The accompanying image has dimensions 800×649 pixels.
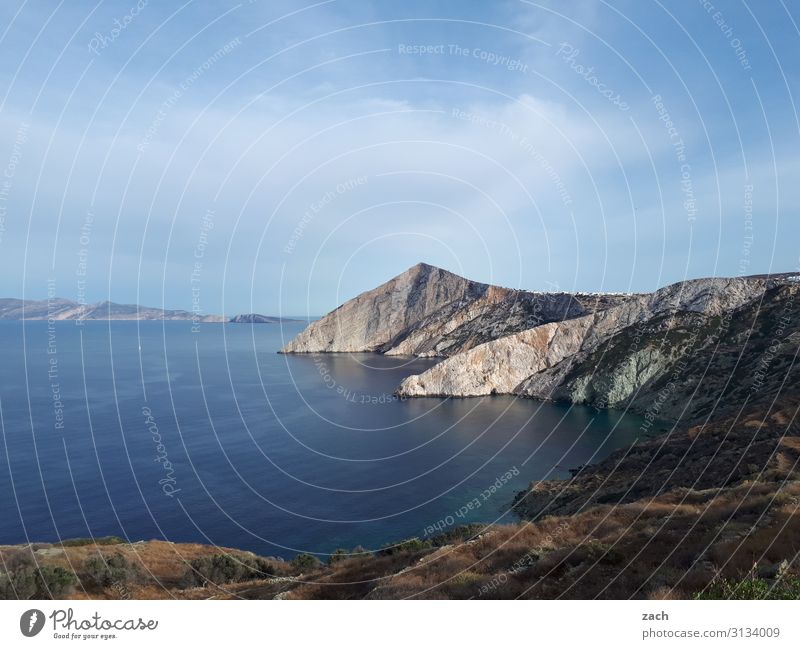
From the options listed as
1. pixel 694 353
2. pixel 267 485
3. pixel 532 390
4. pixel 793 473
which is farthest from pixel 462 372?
pixel 793 473

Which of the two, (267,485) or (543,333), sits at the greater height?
(543,333)

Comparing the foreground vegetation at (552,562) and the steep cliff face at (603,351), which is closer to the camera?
the foreground vegetation at (552,562)

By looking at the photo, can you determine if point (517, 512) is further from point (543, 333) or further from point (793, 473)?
point (543, 333)

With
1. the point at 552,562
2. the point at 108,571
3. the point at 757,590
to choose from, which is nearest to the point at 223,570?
Result: the point at 108,571

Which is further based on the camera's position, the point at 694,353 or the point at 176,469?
the point at 694,353

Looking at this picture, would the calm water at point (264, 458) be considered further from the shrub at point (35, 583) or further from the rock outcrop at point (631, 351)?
the shrub at point (35, 583)

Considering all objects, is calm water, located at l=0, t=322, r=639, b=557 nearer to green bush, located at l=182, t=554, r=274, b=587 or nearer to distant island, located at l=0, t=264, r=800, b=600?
distant island, located at l=0, t=264, r=800, b=600

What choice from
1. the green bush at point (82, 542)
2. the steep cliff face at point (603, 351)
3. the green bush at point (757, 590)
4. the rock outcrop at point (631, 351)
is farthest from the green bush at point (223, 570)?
the steep cliff face at point (603, 351)
